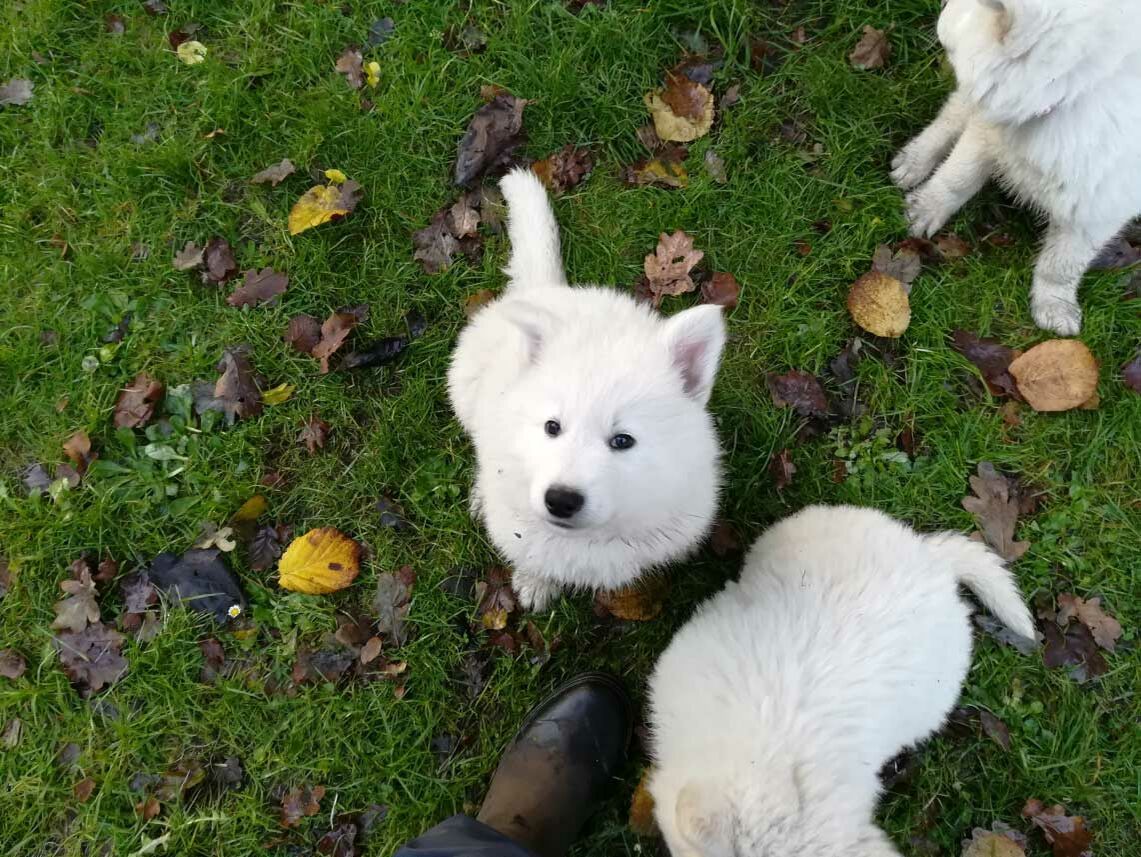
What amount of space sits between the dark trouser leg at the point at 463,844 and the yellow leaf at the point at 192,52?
371 cm

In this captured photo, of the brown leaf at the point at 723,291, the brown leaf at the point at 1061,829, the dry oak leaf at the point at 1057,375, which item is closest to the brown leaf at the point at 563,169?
the brown leaf at the point at 723,291

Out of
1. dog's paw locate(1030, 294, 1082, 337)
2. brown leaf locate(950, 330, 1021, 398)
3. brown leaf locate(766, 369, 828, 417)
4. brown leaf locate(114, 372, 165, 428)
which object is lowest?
brown leaf locate(114, 372, 165, 428)

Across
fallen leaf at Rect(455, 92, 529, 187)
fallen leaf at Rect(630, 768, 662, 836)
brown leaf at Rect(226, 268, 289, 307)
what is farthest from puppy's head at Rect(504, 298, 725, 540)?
brown leaf at Rect(226, 268, 289, 307)

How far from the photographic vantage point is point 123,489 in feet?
10.1

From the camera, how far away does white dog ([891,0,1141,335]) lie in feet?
6.71

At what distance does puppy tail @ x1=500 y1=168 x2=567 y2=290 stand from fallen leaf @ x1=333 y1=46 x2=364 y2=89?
1.14 metres

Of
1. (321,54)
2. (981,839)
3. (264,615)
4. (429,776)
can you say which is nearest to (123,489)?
(264,615)

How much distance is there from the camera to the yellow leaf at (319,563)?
9.61ft

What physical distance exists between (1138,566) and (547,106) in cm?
326

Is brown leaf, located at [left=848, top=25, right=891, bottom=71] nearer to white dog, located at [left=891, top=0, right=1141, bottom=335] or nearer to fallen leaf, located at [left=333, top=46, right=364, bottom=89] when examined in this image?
white dog, located at [left=891, top=0, right=1141, bottom=335]

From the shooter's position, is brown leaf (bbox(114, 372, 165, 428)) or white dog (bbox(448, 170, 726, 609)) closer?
white dog (bbox(448, 170, 726, 609))

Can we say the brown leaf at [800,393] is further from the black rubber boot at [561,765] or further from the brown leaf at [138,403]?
the brown leaf at [138,403]

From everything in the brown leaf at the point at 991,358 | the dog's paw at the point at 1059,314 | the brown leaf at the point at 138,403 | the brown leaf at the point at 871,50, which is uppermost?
the brown leaf at the point at 871,50

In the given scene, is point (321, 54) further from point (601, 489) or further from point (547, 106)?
point (601, 489)
